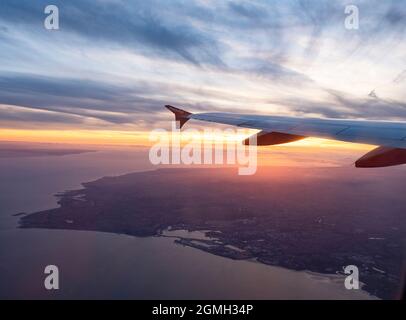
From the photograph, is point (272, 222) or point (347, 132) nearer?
point (347, 132)

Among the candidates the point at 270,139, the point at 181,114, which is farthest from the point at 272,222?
the point at 270,139

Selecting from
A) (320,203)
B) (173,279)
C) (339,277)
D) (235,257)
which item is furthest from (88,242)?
(320,203)

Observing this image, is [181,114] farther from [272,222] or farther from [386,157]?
[272,222]

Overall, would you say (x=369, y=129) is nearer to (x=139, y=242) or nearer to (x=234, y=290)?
(x=234, y=290)

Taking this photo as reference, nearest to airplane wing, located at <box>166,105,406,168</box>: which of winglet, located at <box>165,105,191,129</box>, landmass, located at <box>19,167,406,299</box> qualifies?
winglet, located at <box>165,105,191,129</box>

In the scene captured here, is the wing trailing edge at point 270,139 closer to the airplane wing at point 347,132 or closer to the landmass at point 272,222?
the airplane wing at point 347,132
